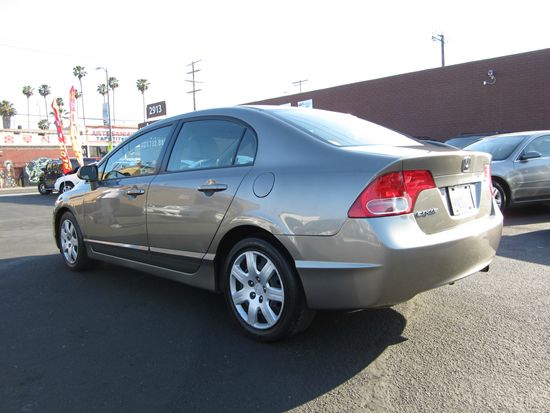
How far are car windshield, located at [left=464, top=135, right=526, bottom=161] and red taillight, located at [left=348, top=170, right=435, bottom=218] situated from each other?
20.1 feet

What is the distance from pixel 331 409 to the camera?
2.48 metres

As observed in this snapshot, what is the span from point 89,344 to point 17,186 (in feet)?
139

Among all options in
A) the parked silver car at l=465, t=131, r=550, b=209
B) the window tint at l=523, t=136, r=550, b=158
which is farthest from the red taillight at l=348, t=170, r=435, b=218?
the window tint at l=523, t=136, r=550, b=158

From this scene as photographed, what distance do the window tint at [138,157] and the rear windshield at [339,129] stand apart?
4.15 feet

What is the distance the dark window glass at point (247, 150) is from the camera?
346 cm

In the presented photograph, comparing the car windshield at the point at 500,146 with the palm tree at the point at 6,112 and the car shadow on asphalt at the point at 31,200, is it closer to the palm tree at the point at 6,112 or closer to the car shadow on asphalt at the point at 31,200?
the car shadow on asphalt at the point at 31,200

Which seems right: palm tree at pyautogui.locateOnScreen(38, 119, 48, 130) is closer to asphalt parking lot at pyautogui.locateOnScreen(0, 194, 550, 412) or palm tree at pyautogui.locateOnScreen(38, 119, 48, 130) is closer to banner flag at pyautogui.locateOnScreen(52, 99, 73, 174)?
banner flag at pyautogui.locateOnScreen(52, 99, 73, 174)

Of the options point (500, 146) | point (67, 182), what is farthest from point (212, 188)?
point (67, 182)

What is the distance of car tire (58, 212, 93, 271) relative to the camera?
5297 millimetres

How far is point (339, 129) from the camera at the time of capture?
3662mm

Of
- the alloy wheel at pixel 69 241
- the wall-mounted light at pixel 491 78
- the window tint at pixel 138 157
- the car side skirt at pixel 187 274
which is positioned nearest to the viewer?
the car side skirt at pixel 187 274

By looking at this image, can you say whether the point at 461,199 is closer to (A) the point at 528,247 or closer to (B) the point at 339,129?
(B) the point at 339,129

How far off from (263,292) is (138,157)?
2109 millimetres

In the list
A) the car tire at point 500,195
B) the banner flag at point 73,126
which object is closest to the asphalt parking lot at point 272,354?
the car tire at point 500,195
